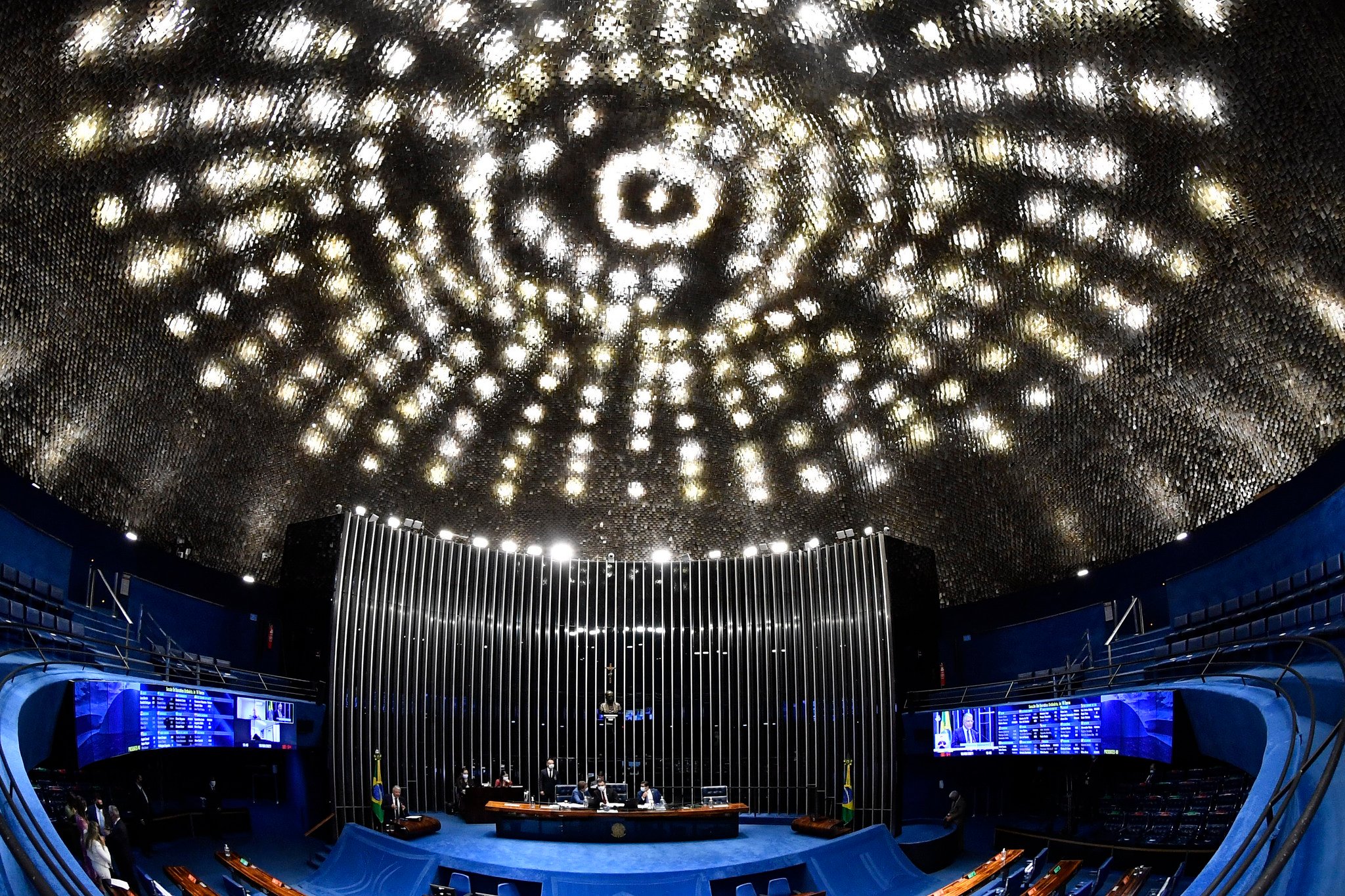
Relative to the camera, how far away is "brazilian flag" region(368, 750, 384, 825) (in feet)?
62.5

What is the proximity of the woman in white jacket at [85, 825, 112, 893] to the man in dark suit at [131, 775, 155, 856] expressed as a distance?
18.2 feet

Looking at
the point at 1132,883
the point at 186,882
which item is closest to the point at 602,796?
the point at 186,882

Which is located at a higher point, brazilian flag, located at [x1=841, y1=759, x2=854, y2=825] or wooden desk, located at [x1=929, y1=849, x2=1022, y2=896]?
brazilian flag, located at [x1=841, y1=759, x2=854, y2=825]

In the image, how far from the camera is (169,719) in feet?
46.9

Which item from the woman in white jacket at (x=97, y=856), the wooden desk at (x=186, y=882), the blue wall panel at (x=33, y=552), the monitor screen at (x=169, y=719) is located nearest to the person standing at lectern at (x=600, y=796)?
the monitor screen at (x=169, y=719)

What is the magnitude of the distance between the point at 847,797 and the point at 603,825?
6.04 m

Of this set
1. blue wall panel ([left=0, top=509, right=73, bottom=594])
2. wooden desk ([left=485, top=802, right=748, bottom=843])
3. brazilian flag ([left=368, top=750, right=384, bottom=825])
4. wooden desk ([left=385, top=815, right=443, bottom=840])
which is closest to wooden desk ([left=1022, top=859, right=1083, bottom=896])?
wooden desk ([left=485, top=802, right=748, bottom=843])

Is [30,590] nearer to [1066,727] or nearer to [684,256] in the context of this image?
[684,256]

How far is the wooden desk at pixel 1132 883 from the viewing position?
12148 millimetres

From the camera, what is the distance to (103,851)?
10.4m

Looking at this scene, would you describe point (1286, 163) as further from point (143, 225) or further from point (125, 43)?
point (143, 225)

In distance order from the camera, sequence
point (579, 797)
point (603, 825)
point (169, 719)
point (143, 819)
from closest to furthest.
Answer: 1. point (169, 719)
2. point (143, 819)
3. point (603, 825)
4. point (579, 797)

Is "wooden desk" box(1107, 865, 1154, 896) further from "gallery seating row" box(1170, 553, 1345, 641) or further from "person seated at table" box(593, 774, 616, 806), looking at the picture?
"person seated at table" box(593, 774, 616, 806)

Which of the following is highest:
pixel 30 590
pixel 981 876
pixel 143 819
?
pixel 30 590
